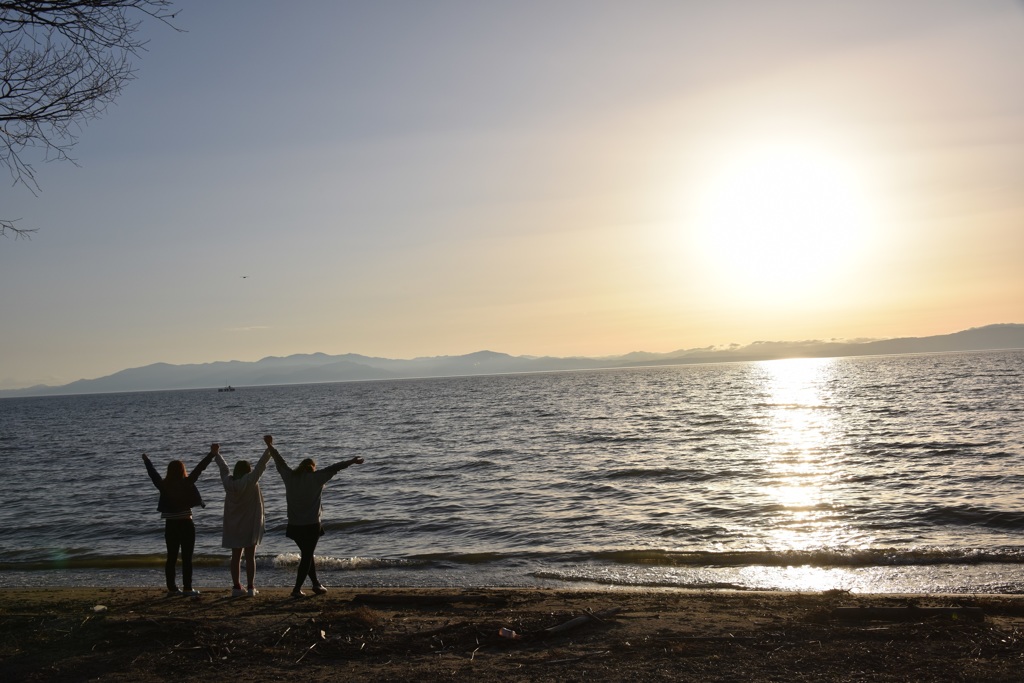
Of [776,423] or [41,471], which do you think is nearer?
[41,471]

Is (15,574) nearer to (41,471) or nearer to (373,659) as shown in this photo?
(373,659)

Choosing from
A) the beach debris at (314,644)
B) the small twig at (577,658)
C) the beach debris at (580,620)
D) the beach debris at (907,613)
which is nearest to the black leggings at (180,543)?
the beach debris at (314,644)

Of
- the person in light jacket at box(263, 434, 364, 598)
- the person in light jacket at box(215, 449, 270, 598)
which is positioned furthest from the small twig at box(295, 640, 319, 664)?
the person in light jacket at box(215, 449, 270, 598)

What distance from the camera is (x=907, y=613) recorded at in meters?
8.79

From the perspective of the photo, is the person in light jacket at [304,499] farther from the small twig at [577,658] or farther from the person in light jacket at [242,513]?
the small twig at [577,658]

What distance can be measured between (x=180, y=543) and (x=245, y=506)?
4.33 feet

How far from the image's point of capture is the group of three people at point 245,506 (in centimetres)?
1086

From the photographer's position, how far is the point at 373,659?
25.7 feet

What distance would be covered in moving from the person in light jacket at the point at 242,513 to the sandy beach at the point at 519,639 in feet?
3.12

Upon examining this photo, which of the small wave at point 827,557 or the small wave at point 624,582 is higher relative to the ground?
the small wave at point 624,582

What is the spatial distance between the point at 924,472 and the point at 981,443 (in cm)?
824

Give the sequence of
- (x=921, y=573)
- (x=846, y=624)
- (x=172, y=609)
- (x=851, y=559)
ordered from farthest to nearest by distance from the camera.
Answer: (x=851, y=559) < (x=921, y=573) < (x=172, y=609) < (x=846, y=624)

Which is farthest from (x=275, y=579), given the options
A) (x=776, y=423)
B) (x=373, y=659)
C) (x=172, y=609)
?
(x=776, y=423)

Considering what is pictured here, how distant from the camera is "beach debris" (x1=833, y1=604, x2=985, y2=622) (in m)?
8.67
